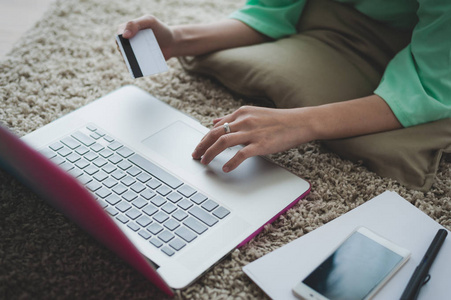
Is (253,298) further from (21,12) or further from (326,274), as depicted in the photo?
(21,12)

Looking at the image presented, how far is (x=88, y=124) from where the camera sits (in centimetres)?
87

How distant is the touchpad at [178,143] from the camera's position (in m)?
0.79

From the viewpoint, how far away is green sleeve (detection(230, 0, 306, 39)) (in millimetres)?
1108

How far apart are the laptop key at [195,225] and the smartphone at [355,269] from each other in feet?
0.54

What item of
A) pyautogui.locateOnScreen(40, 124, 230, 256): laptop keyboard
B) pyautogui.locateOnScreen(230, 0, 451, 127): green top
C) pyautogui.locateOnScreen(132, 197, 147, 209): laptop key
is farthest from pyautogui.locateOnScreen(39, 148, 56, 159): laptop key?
pyautogui.locateOnScreen(230, 0, 451, 127): green top

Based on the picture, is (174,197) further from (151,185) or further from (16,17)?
(16,17)

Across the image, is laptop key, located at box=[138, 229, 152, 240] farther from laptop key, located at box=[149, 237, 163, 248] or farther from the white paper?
the white paper

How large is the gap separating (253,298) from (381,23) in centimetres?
72

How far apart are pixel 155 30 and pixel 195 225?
1.74ft

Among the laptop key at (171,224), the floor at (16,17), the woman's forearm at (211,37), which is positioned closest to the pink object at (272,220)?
the laptop key at (171,224)

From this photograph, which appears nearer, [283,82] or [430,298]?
[430,298]

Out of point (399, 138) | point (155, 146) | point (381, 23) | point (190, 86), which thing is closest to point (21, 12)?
point (190, 86)

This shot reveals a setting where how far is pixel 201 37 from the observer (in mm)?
1062

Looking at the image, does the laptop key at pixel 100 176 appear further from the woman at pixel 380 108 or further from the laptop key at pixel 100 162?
the woman at pixel 380 108
